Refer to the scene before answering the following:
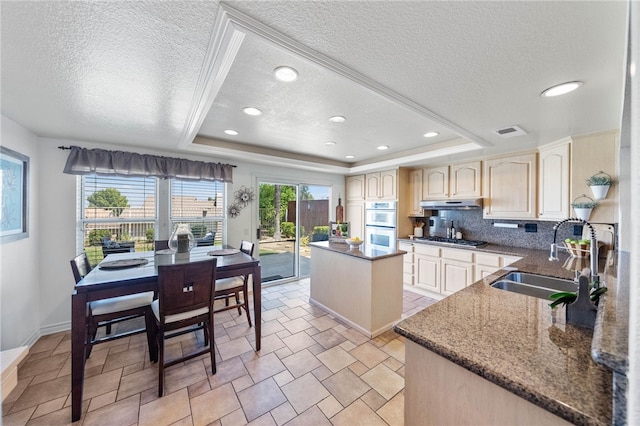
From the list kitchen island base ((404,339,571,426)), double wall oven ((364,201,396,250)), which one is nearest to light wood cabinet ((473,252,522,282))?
double wall oven ((364,201,396,250))

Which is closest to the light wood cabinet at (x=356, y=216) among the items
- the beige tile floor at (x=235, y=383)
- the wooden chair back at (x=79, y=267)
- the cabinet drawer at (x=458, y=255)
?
the cabinet drawer at (x=458, y=255)

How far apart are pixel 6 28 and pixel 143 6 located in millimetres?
716

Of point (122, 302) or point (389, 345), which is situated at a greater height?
point (122, 302)

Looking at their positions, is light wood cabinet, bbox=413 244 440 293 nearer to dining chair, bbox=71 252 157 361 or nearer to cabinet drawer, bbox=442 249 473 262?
cabinet drawer, bbox=442 249 473 262

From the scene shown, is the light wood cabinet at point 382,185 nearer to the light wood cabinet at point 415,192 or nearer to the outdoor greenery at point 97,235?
the light wood cabinet at point 415,192

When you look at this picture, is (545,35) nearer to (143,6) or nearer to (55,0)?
(143,6)

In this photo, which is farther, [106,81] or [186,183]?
[186,183]

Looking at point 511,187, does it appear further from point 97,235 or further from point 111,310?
point 97,235

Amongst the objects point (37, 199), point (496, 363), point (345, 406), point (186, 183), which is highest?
point (186, 183)

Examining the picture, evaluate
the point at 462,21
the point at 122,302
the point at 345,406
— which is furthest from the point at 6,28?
the point at 345,406

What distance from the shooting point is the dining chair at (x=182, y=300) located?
182 cm

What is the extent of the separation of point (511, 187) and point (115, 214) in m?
5.22

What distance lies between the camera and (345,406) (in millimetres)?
1708

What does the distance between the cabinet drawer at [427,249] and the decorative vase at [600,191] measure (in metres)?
1.80
